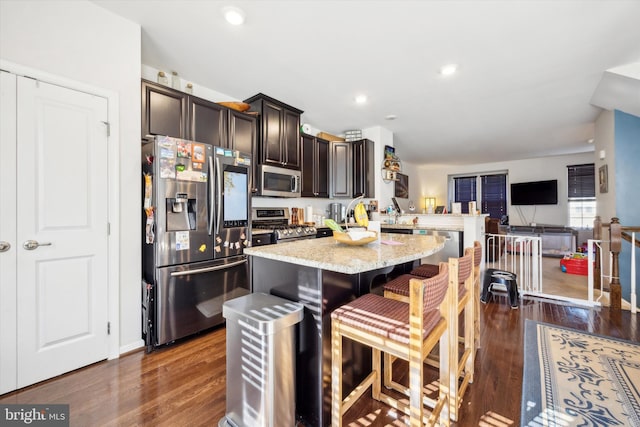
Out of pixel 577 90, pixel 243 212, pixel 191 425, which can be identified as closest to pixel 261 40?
pixel 243 212

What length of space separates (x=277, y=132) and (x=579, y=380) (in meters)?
3.65

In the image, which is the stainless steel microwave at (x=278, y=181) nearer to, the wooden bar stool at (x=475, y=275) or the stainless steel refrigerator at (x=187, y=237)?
the stainless steel refrigerator at (x=187, y=237)

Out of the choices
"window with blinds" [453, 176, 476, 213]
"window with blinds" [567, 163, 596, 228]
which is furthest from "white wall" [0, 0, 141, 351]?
"window with blinds" [567, 163, 596, 228]

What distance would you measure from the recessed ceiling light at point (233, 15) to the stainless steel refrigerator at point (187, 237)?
102 cm

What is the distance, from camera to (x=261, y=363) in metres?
1.24

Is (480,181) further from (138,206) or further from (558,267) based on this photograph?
(138,206)

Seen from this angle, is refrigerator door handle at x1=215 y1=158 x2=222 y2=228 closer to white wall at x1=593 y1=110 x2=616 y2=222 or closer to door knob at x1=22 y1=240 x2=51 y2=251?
door knob at x1=22 y1=240 x2=51 y2=251

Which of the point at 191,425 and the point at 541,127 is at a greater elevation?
the point at 541,127

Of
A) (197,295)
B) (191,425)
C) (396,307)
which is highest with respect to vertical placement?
(396,307)

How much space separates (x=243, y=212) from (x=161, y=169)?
86 cm

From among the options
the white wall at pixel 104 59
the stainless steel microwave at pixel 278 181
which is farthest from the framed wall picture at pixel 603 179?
the white wall at pixel 104 59

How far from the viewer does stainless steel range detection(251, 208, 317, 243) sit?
3271mm

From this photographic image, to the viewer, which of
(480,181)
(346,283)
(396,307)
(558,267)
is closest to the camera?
(396,307)

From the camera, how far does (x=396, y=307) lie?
4.46 ft
